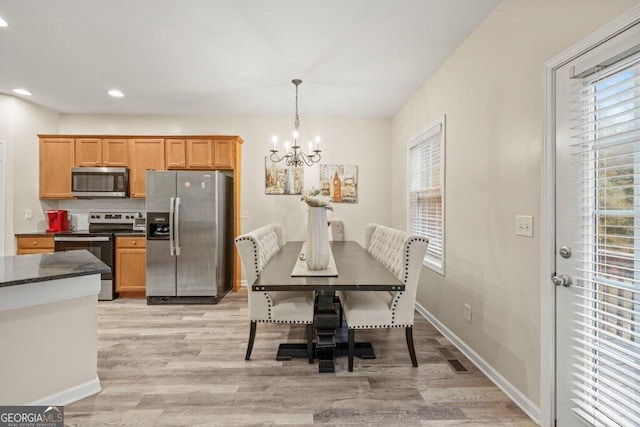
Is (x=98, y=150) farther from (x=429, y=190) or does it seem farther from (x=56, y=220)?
(x=429, y=190)

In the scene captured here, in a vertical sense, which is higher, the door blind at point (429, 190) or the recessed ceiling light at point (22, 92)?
the recessed ceiling light at point (22, 92)

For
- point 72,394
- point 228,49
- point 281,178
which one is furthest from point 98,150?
point 72,394

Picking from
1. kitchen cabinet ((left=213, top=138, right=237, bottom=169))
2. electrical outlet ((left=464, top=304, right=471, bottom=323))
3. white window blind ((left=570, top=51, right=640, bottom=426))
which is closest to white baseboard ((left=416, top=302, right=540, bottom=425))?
electrical outlet ((left=464, top=304, right=471, bottom=323))

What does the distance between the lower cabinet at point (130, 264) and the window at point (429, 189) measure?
3.70 meters

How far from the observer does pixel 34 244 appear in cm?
386

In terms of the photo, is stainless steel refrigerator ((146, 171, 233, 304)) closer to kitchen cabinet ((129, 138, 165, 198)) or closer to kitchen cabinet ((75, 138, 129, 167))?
kitchen cabinet ((129, 138, 165, 198))

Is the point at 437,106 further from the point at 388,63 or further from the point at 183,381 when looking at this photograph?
the point at 183,381

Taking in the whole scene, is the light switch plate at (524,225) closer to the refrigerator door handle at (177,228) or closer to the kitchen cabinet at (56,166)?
the refrigerator door handle at (177,228)

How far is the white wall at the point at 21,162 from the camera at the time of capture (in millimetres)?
3805

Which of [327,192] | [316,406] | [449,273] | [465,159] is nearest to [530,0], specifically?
[465,159]

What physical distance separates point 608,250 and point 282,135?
13.2 feet

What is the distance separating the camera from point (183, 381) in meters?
2.07

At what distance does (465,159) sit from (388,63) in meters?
1.26

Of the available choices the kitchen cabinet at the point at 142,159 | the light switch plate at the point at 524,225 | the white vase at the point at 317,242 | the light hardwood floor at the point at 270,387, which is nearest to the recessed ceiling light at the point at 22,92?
the kitchen cabinet at the point at 142,159
